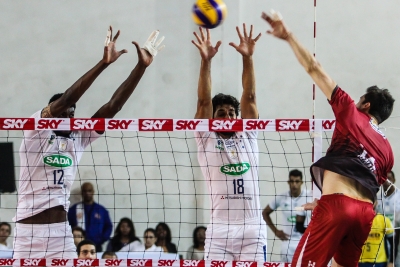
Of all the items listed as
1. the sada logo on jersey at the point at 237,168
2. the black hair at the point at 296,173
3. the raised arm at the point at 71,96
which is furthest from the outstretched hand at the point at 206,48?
the black hair at the point at 296,173

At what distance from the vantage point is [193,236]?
478 inches

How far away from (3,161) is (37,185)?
5.40 metres

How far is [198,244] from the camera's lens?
11.9 meters

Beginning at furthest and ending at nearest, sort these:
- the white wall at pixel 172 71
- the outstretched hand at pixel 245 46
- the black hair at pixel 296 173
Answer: the white wall at pixel 172 71 < the black hair at pixel 296 173 < the outstretched hand at pixel 245 46

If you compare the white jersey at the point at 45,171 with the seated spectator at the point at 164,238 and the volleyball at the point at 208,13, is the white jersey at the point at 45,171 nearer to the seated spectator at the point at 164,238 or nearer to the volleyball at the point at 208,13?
the volleyball at the point at 208,13

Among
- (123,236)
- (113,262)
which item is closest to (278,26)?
(113,262)

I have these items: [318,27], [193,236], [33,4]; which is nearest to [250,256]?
[193,236]

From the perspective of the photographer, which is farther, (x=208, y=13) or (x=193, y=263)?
(x=208, y=13)

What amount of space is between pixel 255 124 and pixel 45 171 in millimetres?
2306

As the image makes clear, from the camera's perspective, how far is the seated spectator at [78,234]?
37.2 ft

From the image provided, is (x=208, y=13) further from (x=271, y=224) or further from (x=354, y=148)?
(x=271, y=224)


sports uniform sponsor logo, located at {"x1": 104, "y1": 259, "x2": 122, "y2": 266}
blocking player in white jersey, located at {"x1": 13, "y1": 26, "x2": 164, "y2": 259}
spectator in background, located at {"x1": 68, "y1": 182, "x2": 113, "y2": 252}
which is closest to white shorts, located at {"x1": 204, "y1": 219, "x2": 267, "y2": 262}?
sports uniform sponsor logo, located at {"x1": 104, "y1": 259, "x2": 122, "y2": 266}

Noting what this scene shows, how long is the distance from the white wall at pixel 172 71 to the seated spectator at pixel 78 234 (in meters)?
1.08

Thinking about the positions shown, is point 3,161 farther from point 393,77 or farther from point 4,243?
point 393,77
